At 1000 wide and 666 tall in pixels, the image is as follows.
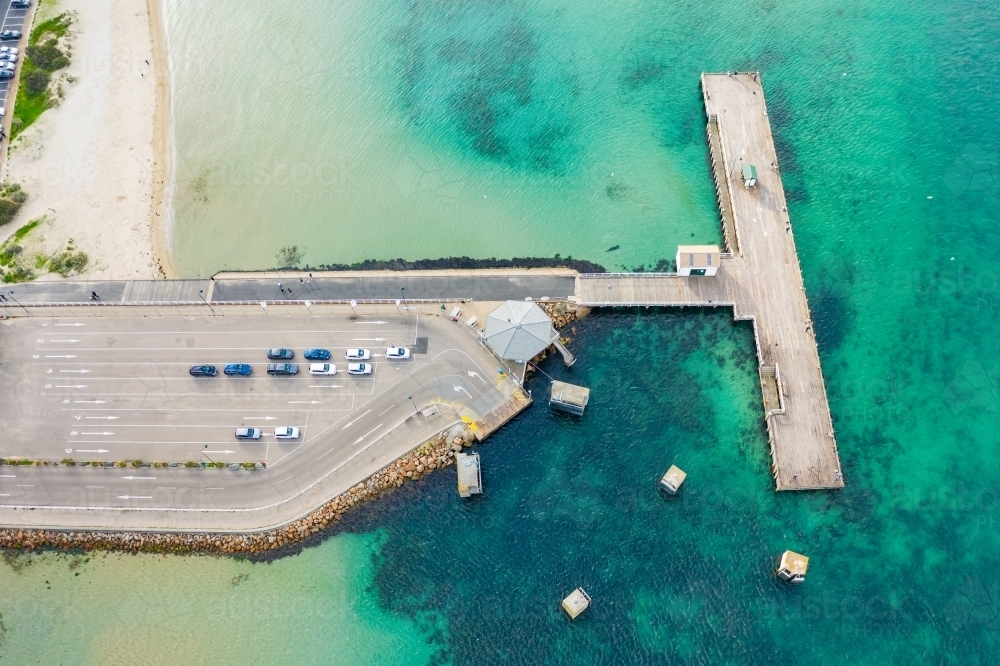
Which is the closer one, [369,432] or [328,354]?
[369,432]

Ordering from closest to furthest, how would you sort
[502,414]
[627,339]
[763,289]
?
[502,414], [627,339], [763,289]

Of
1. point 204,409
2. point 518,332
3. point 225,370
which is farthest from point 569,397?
point 204,409

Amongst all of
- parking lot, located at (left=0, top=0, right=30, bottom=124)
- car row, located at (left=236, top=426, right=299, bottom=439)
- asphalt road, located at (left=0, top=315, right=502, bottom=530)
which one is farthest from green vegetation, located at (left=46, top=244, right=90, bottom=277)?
parking lot, located at (left=0, top=0, right=30, bottom=124)

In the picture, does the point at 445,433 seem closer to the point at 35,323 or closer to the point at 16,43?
the point at 35,323

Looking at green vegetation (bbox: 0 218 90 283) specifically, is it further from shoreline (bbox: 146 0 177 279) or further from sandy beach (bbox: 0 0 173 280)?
shoreline (bbox: 146 0 177 279)

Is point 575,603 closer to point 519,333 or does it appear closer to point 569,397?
point 569,397

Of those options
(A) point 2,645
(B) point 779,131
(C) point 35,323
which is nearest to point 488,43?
(B) point 779,131

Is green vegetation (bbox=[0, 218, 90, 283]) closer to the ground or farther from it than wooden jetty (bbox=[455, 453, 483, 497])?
farther from it
